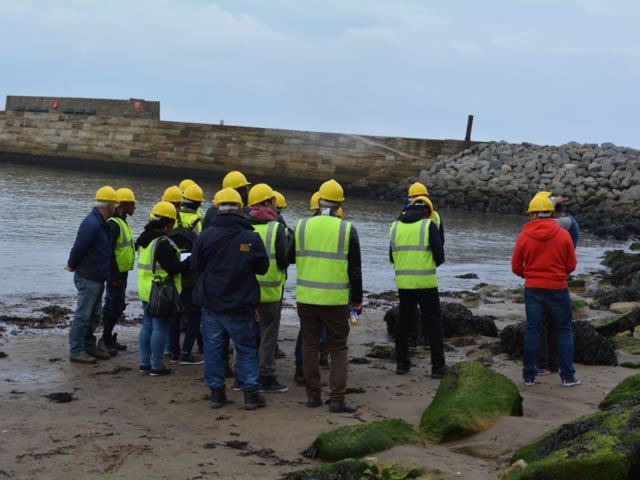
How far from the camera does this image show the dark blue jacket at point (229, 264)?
6996 mm

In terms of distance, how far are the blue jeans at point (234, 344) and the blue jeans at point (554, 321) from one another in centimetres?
281

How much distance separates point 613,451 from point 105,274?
5760 mm

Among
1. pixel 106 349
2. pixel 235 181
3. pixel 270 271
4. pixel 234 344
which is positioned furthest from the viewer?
pixel 106 349

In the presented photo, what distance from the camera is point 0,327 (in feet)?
35.3

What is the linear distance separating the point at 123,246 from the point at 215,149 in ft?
149

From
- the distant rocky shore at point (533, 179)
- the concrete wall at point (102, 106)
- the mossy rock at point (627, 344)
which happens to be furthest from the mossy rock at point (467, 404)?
the concrete wall at point (102, 106)

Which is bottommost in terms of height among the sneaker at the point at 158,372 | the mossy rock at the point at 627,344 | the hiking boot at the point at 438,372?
the sneaker at the point at 158,372

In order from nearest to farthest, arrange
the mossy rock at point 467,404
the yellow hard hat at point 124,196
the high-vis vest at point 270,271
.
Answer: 1. the mossy rock at point 467,404
2. the high-vis vest at point 270,271
3. the yellow hard hat at point 124,196

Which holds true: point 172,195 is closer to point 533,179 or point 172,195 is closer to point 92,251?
point 92,251

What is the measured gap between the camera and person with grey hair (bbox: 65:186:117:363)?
27.9ft

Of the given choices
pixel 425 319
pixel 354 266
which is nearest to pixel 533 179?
pixel 425 319

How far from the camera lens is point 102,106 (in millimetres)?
61156

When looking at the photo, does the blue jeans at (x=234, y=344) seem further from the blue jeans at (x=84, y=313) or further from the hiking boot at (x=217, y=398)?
the blue jeans at (x=84, y=313)

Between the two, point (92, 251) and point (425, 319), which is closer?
point (92, 251)
